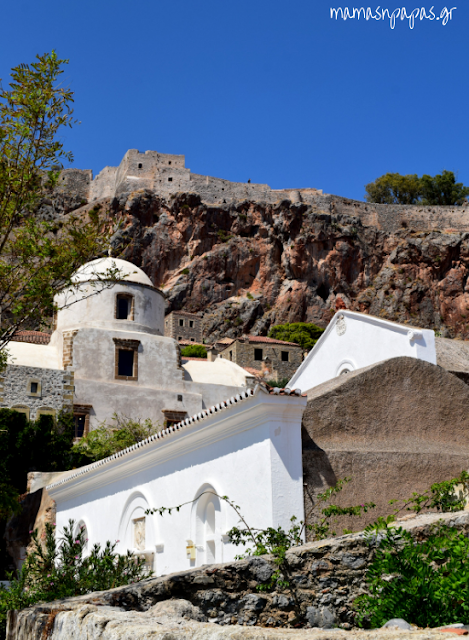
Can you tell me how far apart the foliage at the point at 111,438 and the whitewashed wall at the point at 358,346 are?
9.02 m

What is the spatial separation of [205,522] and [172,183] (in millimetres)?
65992

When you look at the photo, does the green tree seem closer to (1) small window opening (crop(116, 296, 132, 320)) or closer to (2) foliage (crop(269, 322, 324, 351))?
(2) foliage (crop(269, 322, 324, 351))

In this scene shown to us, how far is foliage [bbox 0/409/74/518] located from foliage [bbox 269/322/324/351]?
41214 mm

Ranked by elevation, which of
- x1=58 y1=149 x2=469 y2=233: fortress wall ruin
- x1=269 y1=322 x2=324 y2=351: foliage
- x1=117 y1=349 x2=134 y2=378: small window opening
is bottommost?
x1=117 y1=349 x2=134 y2=378: small window opening

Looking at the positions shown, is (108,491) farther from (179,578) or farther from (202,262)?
(202,262)

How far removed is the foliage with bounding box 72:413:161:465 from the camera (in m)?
26.2

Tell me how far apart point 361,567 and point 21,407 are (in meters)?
23.3

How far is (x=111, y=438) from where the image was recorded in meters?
26.9

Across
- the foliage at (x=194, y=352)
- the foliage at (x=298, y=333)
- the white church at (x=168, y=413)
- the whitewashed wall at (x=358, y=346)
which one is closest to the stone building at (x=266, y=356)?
the foliage at (x=194, y=352)

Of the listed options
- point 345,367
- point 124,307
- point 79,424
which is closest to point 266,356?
point 124,307

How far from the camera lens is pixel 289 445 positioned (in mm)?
10797

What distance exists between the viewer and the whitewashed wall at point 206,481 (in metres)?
10.7

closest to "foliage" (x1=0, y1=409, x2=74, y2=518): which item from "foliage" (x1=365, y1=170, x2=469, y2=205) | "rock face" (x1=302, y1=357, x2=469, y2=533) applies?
"rock face" (x1=302, y1=357, x2=469, y2=533)

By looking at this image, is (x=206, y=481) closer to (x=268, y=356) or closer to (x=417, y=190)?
(x=268, y=356)
